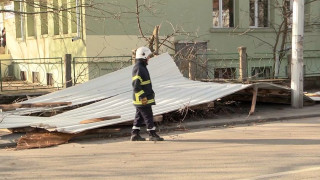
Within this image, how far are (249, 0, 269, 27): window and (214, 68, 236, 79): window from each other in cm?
430

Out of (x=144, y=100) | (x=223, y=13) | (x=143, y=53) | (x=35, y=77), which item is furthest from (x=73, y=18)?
(x=144, y=100)

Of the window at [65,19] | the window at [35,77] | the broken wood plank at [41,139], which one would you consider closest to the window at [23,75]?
the window at [35,77]

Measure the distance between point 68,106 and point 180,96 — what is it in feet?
8.39

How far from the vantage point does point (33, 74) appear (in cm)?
1925

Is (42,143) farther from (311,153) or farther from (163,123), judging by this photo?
(311,153)

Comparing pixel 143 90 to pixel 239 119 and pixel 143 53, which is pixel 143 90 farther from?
pixel 239 119

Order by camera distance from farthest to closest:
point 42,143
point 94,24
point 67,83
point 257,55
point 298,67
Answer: point 257,55
point 94,24
point 67,83
point 298,67
point 42,143

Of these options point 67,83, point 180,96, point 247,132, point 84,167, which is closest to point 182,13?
point 67,83

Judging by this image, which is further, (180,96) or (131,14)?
(131,14)

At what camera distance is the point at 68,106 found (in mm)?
9727

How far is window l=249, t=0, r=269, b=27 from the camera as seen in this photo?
63.9 ft

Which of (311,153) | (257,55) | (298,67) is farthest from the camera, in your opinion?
(257,55)

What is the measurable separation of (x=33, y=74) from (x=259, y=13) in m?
10.6

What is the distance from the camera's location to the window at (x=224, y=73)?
48.3 ft
